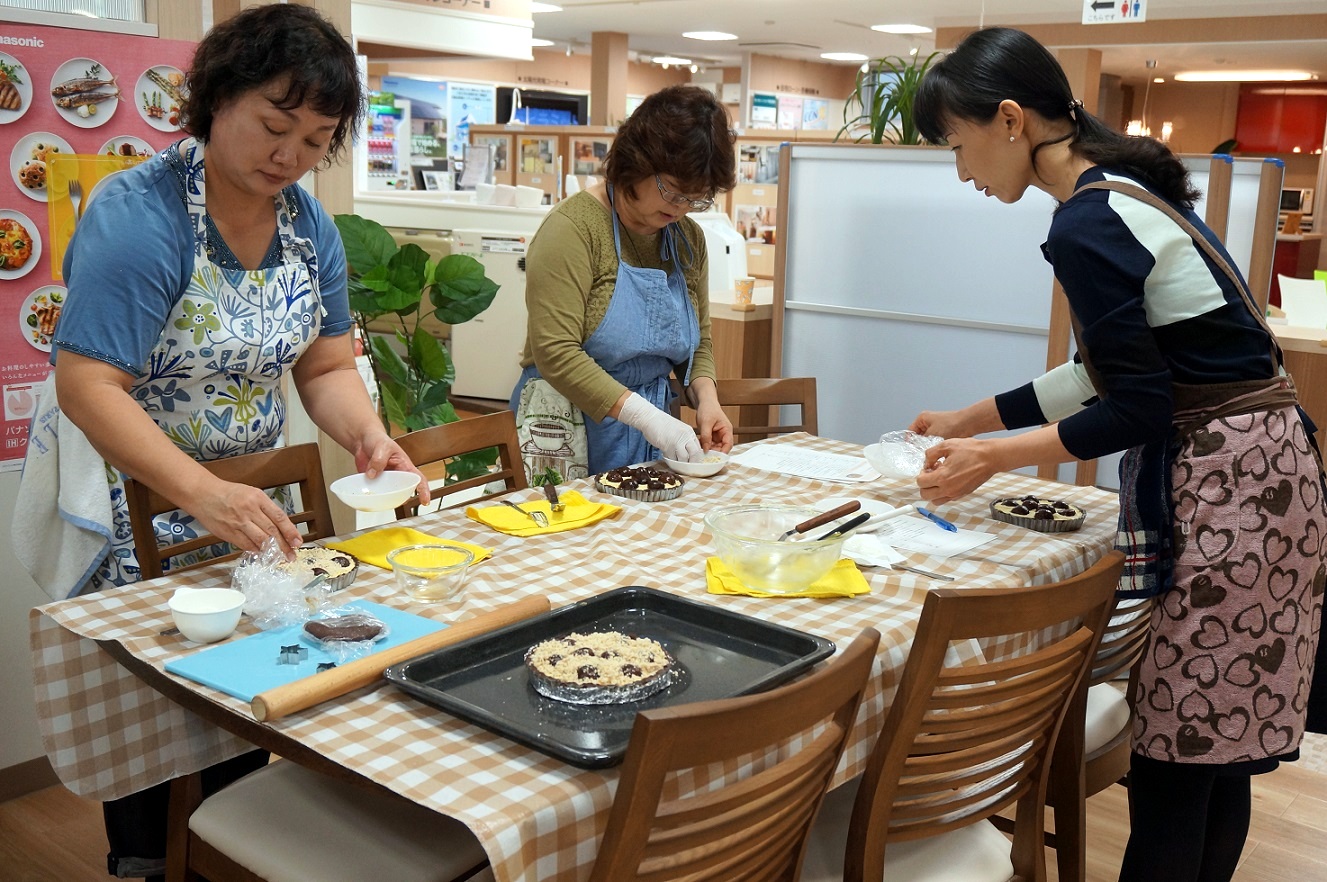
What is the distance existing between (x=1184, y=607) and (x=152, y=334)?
4.95 feet

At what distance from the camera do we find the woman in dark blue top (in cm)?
158

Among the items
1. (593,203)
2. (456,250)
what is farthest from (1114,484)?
(456,250)

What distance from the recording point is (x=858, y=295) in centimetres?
391

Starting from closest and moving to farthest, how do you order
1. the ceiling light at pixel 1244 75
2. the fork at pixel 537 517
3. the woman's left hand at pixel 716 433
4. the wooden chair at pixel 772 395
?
the fork at pixel 537 517 < the woman's left hand at pixel 716 433 < the wooden chair at pixel 772 395 < the ceiling light at pixel 1244 75

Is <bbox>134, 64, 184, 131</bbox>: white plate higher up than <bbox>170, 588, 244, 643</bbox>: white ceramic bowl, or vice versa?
<bbox>134, 64, 184, 131</bbox>: white plate

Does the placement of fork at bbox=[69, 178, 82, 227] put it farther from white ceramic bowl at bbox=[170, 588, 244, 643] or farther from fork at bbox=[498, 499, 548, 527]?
white ceramic bowl at bbox=[170, 588, 244, 643]

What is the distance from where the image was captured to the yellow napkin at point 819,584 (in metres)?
1.64

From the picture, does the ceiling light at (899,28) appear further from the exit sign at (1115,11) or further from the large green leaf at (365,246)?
the large green leaf at (365,246)

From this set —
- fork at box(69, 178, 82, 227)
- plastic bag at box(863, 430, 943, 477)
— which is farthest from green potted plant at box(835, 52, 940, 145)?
fork at box(69, 178, 82, 227)

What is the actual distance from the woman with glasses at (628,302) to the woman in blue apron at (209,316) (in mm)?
507

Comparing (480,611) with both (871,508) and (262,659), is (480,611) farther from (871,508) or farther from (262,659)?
(871,508)

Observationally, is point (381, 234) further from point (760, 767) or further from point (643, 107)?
point (760, 767)

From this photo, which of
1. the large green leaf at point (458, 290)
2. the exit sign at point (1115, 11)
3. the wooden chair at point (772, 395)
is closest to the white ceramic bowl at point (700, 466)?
the wooden chair at point (772, 395)

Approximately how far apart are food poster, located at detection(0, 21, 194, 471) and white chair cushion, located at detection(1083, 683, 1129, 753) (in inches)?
83.4
